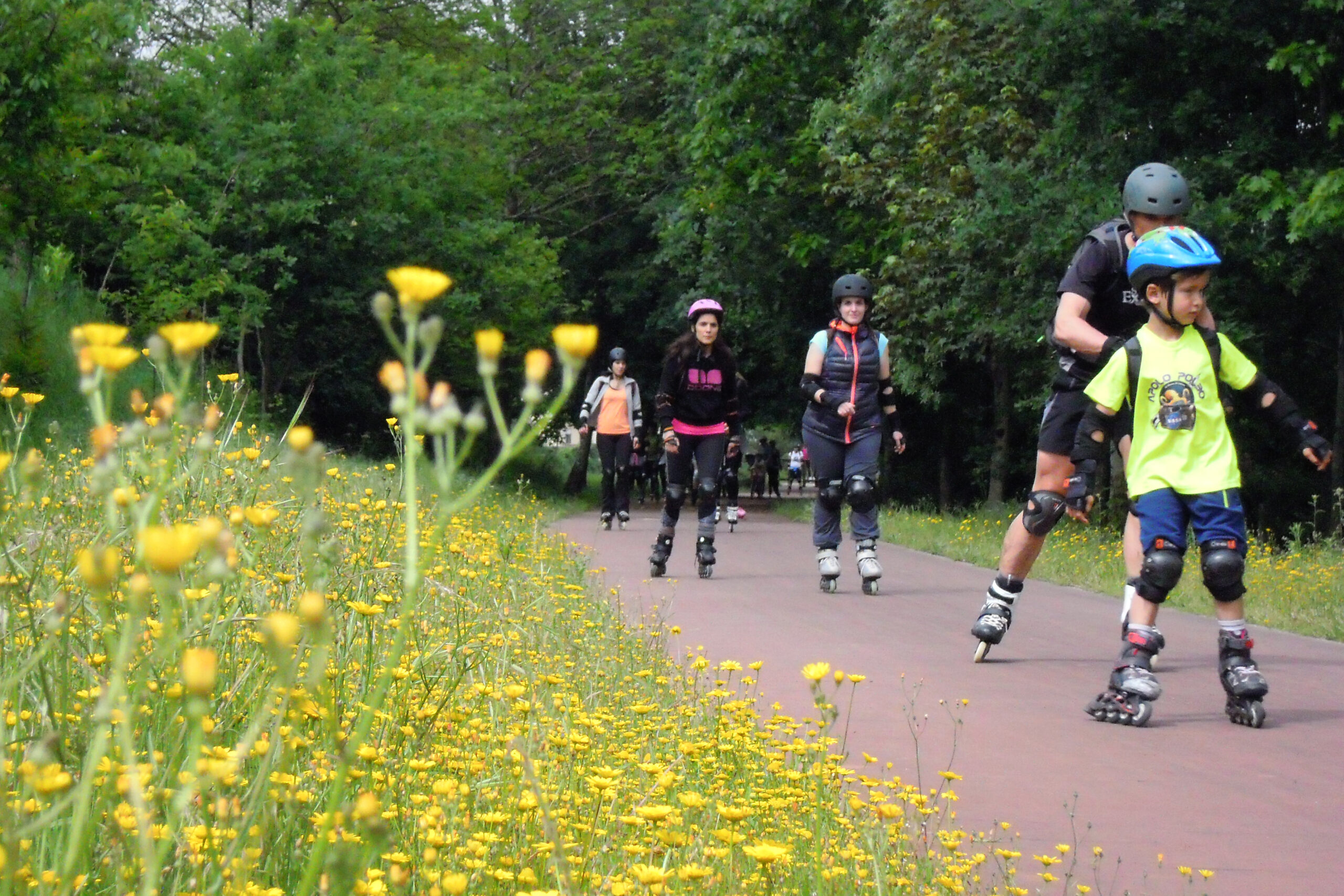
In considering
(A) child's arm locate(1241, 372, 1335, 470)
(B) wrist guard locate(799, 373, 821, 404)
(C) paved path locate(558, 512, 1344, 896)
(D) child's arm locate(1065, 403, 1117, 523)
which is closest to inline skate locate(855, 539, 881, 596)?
(C) paved path locate(558, 512, 1344, 896)

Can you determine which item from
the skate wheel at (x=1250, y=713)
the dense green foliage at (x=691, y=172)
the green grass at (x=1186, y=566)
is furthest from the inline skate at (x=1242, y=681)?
the dense green foliage at (x=691, y=172)

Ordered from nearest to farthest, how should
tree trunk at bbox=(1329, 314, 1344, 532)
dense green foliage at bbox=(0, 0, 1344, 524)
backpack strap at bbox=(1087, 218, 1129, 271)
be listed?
backpack strap at bbox=(1087, 218, 1129, 271) → dense green foliage at bbox=(0, 0, 1344, 524) → tree trunk at bbox=(1329, 314, 1344, 532)

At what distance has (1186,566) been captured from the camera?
39.2 ft

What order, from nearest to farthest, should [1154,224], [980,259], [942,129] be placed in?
[1154,224] < [980,259] < [942,129]

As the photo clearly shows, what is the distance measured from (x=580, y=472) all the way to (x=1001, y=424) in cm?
1132

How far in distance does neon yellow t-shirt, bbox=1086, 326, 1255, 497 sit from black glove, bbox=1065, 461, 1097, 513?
0.16 meters

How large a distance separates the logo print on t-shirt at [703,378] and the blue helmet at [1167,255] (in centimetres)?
607

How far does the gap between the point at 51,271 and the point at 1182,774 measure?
15171mm

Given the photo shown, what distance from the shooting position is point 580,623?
740 cm

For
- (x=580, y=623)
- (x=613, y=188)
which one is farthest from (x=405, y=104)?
(x=580, y=623)

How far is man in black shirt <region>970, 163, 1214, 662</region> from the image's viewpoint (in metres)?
7.09

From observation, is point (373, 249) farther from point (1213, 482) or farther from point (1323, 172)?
Result: point (1213, 482)

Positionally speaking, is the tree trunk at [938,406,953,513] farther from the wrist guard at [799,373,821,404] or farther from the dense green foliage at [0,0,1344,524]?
the wrist guard at [799,373,821,404]

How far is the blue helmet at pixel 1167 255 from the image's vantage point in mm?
6199
